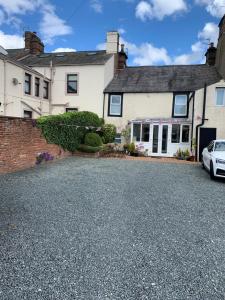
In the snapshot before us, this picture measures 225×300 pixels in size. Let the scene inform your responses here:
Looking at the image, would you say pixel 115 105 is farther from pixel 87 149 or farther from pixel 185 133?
pixel 87 149

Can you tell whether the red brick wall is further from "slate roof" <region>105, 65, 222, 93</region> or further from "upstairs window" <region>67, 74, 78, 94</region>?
"slate roof" <region>105, 65, 222, 93</region>

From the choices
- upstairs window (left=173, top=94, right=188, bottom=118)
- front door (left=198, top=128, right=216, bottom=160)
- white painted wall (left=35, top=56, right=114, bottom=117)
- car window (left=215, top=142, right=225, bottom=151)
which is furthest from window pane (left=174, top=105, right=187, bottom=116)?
car window (left=215, top=142, right=225, bottom=151)

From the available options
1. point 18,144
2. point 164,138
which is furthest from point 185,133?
point 18,144

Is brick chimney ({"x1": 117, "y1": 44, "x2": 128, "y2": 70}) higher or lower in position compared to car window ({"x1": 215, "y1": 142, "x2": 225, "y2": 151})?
higher

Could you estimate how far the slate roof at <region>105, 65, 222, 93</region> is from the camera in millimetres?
19641

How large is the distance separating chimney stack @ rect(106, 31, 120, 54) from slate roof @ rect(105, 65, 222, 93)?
1970 mm

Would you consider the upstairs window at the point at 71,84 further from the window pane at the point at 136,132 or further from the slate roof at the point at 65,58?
the window pane at the point at 136,132

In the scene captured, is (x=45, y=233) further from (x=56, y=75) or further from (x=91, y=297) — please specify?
(x=56, y=75)

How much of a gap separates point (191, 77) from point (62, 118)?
1187 cm

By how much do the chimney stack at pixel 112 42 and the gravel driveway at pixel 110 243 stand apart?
1754 cm

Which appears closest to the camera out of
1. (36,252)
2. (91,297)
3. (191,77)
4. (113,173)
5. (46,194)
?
(91,297)

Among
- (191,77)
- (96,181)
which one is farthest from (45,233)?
(191,77)

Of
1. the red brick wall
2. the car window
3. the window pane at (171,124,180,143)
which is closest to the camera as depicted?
the red brick wall

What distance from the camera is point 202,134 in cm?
1723
